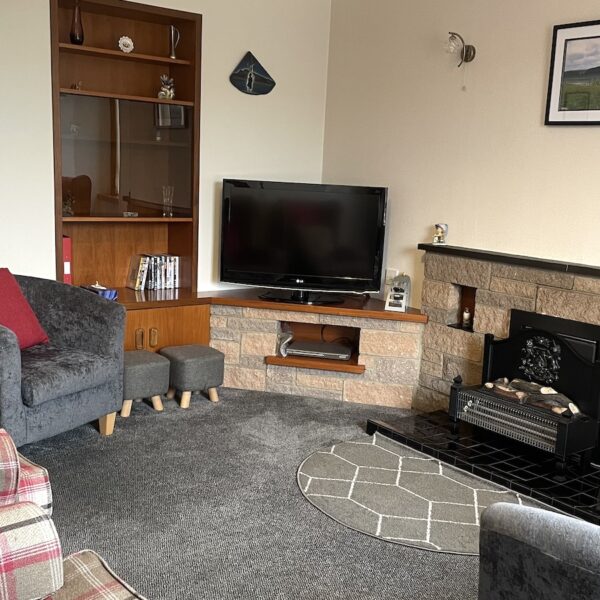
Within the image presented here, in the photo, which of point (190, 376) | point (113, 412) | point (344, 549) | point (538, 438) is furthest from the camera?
point (190, 376)

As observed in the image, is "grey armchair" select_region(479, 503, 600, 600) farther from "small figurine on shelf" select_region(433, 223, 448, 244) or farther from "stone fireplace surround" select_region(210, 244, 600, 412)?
"small figurine on shelf" select_region(433, 223, 448, 244)

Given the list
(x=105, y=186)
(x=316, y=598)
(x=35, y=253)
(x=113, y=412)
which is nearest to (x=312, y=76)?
(x=105, y=186)

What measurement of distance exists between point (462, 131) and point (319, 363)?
1620 mm

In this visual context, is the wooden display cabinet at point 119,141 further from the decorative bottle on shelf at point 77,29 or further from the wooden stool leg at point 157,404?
the wooden stool leg at point 157,404

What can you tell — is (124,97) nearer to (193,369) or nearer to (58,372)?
(193,369)

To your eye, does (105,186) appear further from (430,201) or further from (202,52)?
(430,201)

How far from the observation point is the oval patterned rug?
3.00 metres

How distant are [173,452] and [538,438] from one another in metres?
1.75

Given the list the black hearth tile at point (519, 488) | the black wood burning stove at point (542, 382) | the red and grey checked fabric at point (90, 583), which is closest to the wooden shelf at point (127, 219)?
the black wood burning stove at point (542, 382)

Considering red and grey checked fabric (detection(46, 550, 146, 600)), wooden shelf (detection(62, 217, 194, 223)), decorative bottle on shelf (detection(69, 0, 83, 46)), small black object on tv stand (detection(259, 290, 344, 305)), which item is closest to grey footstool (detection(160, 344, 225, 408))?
small black object on tv stand (detection(259, 290, 344, 305))

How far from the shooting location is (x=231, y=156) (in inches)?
196

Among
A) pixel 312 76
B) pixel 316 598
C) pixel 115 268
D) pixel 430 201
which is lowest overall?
pixel 316 598

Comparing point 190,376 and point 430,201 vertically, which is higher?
point 430,201

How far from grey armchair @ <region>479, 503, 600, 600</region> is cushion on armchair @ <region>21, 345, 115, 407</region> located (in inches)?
95.3
